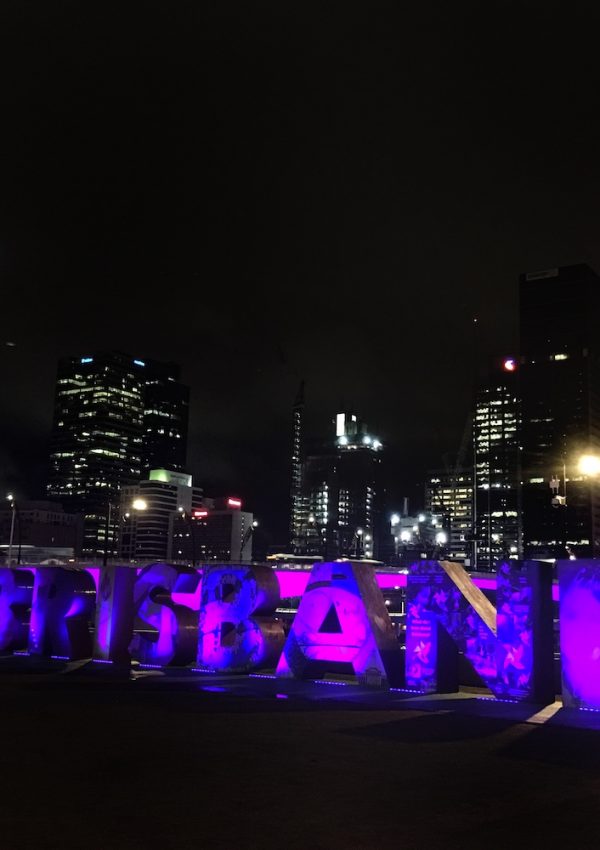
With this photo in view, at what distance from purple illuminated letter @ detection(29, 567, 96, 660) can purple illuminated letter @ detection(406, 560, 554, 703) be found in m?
11.4

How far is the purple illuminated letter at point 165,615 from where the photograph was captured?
25156mm

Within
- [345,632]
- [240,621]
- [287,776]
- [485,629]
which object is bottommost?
[287,776]

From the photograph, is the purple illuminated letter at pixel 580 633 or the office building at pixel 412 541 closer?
the purple illuminated letter at pixel 580 633

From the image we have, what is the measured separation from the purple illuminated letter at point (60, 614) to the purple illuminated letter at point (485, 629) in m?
11.4

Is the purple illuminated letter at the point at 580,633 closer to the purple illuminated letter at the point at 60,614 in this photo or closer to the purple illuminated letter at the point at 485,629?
the purple illuminated letter at the point at 485,629

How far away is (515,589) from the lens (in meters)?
19.4

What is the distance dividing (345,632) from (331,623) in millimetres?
3571

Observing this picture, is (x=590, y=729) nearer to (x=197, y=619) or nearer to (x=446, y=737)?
(x=446, y=737)

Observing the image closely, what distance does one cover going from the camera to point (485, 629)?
19.8 metres

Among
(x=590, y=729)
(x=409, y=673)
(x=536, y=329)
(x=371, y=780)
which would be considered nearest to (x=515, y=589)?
(x=409, y=673)

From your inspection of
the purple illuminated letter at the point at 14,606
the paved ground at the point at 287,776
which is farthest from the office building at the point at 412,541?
the paved ground at the point at 287,776

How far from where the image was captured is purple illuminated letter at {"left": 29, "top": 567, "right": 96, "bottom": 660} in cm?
2698

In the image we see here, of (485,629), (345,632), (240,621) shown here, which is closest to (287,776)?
(485,629)

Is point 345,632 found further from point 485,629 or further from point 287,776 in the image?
point 287,776
